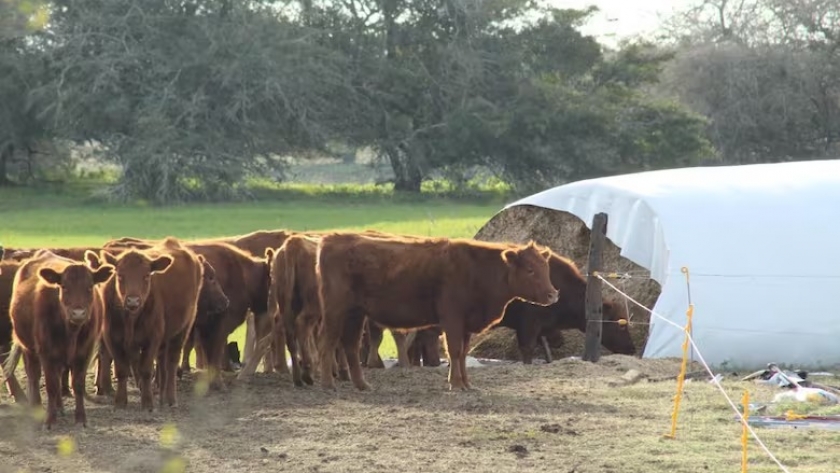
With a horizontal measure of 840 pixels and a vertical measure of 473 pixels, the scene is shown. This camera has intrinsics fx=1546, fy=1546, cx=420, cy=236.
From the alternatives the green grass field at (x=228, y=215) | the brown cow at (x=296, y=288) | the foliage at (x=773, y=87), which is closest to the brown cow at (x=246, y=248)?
the brown cow at (x=296, y=288)

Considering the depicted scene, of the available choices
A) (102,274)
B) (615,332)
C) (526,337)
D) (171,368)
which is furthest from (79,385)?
(615,332)

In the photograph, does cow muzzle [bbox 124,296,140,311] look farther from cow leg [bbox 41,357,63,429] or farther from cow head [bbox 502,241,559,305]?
cow head [bbox 502,241,559,305]

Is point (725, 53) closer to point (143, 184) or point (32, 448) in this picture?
point (143, 184)

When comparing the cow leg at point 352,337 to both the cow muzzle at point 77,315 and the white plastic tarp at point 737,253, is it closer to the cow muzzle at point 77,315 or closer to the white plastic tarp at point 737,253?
the white plastic tarp at point 737,253

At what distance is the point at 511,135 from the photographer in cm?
4906

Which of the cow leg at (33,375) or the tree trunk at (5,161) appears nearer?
the cow leg at (33,375)

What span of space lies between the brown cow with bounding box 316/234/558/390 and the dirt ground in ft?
1.95

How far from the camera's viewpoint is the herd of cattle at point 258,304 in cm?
1180

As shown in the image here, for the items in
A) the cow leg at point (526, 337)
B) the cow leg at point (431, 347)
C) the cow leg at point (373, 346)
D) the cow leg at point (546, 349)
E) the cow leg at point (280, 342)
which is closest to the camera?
the cow leg at point (280, 342)

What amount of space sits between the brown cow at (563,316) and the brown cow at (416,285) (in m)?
2.41

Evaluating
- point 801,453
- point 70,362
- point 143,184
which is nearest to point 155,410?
point 70,362

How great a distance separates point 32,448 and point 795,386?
22.1ft

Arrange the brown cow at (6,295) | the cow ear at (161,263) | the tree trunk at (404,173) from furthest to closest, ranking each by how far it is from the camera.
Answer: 1. the tree trunk at (404,173)
2. the brown cow at (6,295)
3. the cow ear at (161,263)

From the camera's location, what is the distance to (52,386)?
37.8ft
